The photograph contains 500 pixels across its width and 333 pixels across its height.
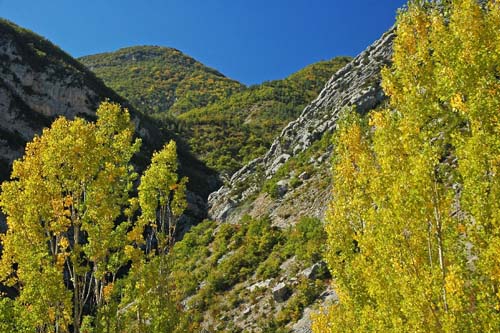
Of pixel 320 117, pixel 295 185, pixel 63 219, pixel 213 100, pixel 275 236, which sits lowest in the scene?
pixel 275 236

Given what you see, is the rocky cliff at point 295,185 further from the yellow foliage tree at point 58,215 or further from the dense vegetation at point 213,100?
the dense vegetation at point 213,100

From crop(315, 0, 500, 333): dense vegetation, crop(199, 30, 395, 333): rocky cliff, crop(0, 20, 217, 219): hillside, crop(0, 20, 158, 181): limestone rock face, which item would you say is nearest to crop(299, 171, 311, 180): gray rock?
crop(199, 30, 395, 333): rocky cliff

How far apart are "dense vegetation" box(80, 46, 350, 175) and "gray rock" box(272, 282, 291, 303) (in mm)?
47633

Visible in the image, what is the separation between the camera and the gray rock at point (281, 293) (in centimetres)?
2584

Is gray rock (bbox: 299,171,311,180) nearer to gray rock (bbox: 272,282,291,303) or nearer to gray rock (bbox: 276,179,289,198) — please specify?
gray rock (bbox: 276,179,289,198)

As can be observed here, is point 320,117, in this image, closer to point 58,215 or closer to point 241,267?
point 241,267

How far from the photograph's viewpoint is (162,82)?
161750mm

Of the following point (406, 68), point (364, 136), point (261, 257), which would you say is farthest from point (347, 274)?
point (261, 257)

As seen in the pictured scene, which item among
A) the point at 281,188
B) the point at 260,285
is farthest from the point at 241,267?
the point at 281,188

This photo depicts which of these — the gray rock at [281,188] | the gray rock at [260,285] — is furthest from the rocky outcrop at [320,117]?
the gray rock at [260,285]

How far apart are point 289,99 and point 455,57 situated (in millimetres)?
Result: 103224

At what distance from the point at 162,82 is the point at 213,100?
32.2 m

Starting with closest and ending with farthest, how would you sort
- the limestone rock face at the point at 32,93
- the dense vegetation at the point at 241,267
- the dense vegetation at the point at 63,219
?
the dense vegetation at the point at 63,219 → the dense vegetation at the point at 241,267 → the limestone rock face at the point at 32,93

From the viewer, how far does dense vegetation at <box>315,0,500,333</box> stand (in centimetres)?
983
